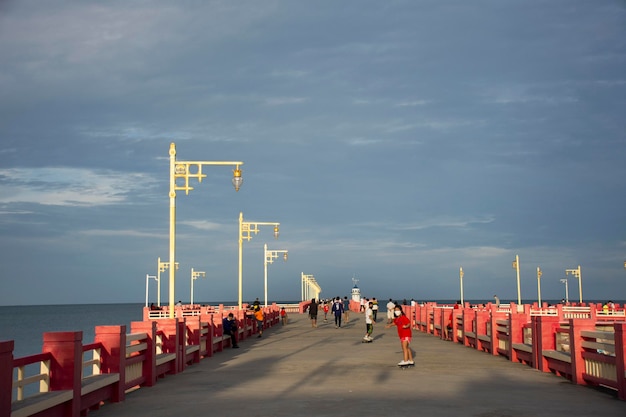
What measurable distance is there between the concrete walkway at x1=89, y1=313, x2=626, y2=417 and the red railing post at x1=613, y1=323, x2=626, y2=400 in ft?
0.78

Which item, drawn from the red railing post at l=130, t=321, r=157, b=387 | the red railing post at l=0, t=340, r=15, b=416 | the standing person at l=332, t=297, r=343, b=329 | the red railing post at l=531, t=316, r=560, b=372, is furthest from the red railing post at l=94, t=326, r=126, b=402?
the standing person at l=332, t=297, r=343, b=329

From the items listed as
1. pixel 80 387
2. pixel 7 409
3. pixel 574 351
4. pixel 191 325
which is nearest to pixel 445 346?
pixel 191 325

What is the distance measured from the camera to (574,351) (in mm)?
16391

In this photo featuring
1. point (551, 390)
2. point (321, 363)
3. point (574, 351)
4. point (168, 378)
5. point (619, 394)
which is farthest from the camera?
point (321, 363)

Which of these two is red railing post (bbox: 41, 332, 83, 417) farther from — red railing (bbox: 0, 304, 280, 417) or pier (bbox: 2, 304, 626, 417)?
pier (bbox: 2, 304, 626, 417)

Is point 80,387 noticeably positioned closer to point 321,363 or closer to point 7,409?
point 7,409

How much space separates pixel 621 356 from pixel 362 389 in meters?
5.01

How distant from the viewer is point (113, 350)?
1441 centimetres

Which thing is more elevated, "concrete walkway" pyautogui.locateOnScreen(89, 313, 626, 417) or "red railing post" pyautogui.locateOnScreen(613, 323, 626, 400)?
"red railing post" pyautogui.locateOnScreen(613, 323, 626, 400)

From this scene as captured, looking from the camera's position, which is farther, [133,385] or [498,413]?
[133,385]

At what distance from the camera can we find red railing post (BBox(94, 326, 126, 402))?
14.3 m

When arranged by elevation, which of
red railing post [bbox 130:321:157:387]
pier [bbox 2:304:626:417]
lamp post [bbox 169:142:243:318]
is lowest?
pier [bbox 2:304:626:417]

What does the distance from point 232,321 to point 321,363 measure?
8348 mm

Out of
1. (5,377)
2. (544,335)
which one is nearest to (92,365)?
(5,377)
